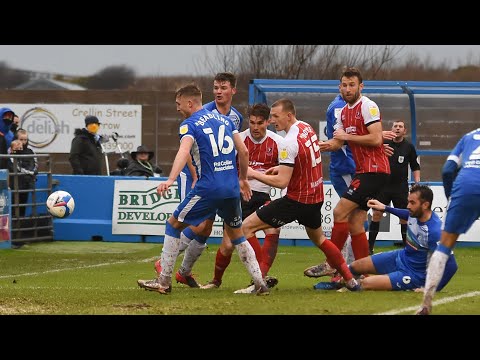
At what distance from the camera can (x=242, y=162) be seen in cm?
1180

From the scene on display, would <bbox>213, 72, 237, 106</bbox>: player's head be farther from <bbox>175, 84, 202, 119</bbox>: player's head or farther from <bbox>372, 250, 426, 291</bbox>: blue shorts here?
<bbox>372, 250, 426, 291</bbox>: blue shorts

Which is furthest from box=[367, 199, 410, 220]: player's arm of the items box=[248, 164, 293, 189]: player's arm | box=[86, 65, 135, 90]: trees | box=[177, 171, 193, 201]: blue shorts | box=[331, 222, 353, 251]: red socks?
box=[86, 65, 135, 90]: trees

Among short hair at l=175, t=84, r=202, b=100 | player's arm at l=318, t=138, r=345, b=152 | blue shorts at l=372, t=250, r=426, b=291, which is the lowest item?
blue shorts at l=372, t=250, r=426, b=291

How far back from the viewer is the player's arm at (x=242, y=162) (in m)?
11.7

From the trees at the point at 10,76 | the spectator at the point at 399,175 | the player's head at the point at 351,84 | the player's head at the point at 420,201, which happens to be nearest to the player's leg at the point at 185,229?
the player's head at the point at 351,84

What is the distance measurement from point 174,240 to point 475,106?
12.2m

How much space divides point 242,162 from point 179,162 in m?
1.04

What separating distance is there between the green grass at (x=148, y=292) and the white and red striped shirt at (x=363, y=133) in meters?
1.51

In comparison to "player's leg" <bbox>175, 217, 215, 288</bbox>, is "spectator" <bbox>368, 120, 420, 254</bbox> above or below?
above

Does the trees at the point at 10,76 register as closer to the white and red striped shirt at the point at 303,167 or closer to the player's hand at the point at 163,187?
the white and red striped shirt at the point at 303,167

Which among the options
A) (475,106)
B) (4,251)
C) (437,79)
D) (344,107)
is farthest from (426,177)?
(344,107)

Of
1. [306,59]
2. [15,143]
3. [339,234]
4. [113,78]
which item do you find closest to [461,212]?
[339,234]

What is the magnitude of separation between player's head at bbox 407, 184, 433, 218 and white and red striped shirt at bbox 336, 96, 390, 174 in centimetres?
99

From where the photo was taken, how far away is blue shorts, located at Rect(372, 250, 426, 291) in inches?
473
